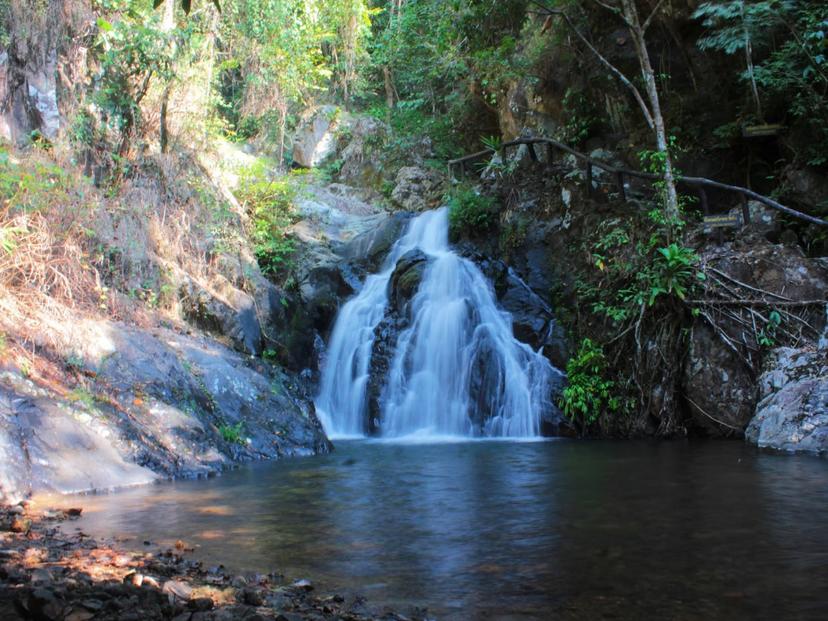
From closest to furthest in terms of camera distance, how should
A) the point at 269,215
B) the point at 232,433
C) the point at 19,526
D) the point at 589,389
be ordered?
1. the point at 19,526
2. the point at 232,433
3. the point at 589,389
4. the point at 269,215

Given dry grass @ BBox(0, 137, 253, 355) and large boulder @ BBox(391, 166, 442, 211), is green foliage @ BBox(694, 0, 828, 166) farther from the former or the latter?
large boulder @ BBox(391, 166, 442, 211)

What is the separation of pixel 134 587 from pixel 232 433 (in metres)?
5.50

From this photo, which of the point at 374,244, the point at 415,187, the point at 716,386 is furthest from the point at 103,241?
the point at 415,187

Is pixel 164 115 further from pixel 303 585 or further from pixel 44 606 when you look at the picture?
pixel 44 606

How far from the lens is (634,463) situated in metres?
7.36

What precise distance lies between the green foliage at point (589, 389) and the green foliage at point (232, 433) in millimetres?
5208

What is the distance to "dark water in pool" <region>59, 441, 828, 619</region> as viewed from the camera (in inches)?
124

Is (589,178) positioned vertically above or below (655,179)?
above

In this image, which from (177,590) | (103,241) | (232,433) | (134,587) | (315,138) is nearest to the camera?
(134,587)

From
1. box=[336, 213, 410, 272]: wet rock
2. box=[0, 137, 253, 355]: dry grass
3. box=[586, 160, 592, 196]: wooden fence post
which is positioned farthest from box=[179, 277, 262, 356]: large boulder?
box=[586, 160, 592, 196]: wooden fence post

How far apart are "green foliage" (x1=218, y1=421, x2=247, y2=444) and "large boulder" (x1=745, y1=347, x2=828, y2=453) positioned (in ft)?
21.6

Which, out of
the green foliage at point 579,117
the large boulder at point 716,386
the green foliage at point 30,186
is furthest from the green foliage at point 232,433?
the green foliage at point 579,117

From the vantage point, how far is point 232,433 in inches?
316

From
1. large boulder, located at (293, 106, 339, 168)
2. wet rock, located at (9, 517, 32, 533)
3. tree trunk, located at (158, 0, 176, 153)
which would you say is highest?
large boulder, located at (293, 106, 339, 168)
